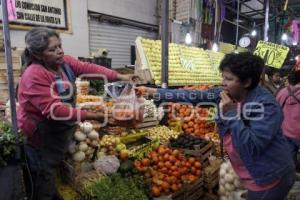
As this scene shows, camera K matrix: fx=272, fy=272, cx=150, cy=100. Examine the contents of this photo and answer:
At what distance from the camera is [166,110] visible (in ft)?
18.4

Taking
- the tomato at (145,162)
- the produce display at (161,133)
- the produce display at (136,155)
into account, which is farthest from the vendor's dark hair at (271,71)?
the tomato at (145,162)

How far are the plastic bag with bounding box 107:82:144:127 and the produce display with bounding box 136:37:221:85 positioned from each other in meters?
2.93

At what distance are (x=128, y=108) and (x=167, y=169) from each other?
4.80 feet

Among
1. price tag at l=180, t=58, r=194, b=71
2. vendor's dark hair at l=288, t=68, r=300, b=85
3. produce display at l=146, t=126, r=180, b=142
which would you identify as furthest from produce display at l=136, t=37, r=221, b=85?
vendor's dark hair at l=288, t=68, r=300, b=85

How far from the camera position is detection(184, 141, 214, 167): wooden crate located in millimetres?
3979

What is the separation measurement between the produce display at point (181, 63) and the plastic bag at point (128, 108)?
115 inches

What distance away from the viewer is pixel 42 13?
6.96 meters

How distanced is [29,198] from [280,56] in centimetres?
539

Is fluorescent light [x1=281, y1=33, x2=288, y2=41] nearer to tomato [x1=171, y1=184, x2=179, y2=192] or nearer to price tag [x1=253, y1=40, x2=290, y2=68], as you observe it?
price tag [x1=253, y1=40, x2=290, y2=68]

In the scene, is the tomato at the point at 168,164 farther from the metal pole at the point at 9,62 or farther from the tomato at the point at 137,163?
the metal pole at the point at 9,62

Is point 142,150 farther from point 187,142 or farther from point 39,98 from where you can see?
point 39,98

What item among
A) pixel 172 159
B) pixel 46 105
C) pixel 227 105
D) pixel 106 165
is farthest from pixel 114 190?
pixel 227 105

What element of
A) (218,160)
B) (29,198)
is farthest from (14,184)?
(218,160)

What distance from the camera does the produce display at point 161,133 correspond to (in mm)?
4684
